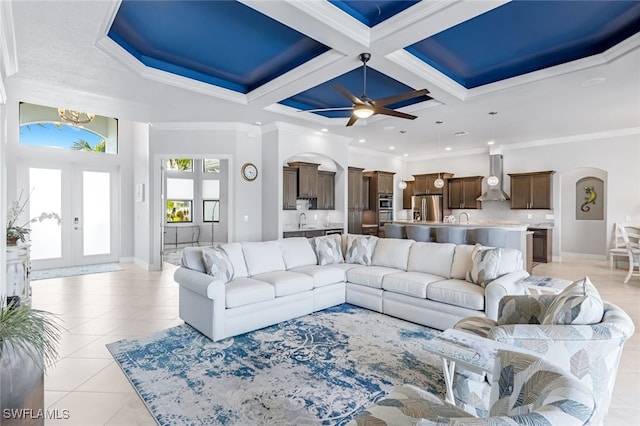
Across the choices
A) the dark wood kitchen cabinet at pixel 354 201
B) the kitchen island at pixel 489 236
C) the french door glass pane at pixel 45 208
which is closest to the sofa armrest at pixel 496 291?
the kitchen island at pixel 489 236

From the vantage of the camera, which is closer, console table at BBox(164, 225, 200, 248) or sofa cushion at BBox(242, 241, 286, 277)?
sofa cushion at BBox(242, 241, 286, 277)

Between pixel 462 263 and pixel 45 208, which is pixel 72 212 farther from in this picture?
pixel 462 263

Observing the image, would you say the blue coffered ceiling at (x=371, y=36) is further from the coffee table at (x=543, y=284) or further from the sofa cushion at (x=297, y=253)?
the coffee table at (x=543, y=284)

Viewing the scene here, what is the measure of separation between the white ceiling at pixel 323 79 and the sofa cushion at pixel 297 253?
2.21m

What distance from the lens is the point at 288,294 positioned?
3957mm

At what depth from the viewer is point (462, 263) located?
4059 millimetres

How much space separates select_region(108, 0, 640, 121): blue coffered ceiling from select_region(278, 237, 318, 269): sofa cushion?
7.74 ft

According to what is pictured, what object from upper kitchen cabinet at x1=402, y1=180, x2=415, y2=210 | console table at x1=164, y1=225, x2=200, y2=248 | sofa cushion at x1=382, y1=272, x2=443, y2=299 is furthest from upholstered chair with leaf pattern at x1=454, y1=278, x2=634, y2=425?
console table at x1=164, y1=225, x2=200, y2=248

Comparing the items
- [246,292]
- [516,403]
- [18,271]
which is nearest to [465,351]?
[516,403]

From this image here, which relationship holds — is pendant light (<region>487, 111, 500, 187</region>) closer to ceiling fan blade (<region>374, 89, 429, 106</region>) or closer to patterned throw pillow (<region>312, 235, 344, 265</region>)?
ceiling fan blade (<region>374, 89, 429, 106</region>)

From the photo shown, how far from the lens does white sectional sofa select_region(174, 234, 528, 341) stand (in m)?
3.45

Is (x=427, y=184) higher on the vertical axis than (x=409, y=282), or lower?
higher

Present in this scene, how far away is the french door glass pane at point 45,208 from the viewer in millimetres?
6793

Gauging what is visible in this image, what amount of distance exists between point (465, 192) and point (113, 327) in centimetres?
906
